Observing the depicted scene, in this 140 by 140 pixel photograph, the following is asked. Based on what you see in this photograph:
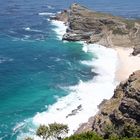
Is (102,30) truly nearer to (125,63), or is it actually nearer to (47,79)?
(125,63)

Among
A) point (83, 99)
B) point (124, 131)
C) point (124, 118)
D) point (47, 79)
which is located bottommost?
point (47, 79)

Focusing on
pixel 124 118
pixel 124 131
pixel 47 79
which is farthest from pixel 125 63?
pixel 124 131

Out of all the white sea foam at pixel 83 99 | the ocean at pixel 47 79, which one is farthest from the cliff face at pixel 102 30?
the white sea foam at pixel 83 99

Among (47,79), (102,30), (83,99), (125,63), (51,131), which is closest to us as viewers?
(51,131)

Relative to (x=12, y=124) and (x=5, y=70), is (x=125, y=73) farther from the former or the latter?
(x=12, y=124)

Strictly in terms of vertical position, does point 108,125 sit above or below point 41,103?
above

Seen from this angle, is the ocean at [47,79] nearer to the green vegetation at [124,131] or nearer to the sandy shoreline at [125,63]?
the sandy shoreline at [125,63]

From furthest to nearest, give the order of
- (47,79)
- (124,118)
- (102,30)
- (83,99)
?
(102,30) < (47,79) < (83,99) < (124,118)

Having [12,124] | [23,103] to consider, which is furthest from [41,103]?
[12,124]
